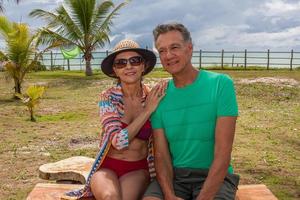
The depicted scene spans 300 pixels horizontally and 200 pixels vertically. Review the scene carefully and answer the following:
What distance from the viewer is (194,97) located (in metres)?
2.91

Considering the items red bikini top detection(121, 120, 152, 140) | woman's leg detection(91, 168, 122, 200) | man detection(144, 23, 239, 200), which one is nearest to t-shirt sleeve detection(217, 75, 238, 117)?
man detection(144, 23, 239, 200)

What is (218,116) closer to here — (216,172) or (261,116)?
(216,172)

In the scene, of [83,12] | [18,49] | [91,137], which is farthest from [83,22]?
[91,137]

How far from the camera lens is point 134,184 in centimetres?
303

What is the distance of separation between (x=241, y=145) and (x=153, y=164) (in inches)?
189

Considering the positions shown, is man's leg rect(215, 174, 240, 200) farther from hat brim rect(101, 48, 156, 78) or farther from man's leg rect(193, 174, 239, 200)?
hat brim rect(101, 48, 156, 78)

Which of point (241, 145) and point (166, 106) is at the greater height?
point (166, 106)

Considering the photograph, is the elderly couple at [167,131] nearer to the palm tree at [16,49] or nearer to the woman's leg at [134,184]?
the woman's leg at [134,184]

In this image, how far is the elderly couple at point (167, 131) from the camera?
2869 mm

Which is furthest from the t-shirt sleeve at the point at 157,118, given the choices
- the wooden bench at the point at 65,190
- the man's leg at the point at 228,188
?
the wooden bench at the point at 65,190

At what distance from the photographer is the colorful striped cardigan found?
296cm

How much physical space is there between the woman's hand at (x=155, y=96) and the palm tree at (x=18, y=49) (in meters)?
12.1

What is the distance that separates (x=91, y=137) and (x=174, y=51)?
5738mm

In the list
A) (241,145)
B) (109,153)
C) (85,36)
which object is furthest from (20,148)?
(85,36)
